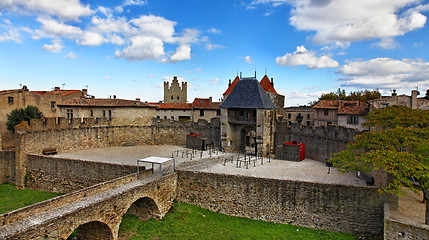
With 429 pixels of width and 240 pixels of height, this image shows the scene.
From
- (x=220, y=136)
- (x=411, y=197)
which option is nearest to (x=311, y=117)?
(x=220, y=136)

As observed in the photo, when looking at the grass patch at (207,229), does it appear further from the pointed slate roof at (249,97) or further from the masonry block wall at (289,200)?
the pointed slate roof at (249,97)

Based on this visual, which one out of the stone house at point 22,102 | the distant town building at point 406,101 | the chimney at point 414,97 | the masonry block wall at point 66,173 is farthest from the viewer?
the distant town building at point 406,101

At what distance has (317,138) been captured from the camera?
28422 mm

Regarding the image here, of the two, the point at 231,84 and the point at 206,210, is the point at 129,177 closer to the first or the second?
the point at 206,210

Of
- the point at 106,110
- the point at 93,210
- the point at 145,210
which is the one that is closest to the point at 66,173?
the point at 145,210

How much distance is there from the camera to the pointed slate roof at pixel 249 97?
100 ft

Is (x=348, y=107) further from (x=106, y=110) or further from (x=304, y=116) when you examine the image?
(x=106, y=110)

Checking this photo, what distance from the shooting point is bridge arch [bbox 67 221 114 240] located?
15164 millimetres

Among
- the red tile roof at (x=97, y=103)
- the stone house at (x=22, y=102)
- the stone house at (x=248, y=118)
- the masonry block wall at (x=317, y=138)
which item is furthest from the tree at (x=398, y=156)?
the stone house at (x=22, y=102)

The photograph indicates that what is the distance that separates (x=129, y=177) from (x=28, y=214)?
6.59m

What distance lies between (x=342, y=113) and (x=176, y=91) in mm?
34971

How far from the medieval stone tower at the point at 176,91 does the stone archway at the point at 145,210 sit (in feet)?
139

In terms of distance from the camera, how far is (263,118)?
3000 centimetres

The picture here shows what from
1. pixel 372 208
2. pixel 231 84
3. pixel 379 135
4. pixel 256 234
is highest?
pixel 231 84
